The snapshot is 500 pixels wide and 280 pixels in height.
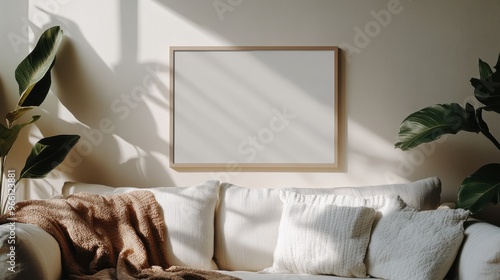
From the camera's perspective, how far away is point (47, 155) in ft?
11.0

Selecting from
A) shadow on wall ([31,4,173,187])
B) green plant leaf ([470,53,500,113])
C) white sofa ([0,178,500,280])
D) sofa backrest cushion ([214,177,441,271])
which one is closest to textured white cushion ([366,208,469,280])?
white sofa ([0,178,500,280])

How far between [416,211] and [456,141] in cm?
80

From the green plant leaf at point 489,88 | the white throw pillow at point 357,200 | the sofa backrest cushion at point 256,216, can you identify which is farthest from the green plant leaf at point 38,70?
the green plant leaf at point 489,88

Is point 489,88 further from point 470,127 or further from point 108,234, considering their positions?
point 108,234

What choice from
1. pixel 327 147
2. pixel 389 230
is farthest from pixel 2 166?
pixel 389 230

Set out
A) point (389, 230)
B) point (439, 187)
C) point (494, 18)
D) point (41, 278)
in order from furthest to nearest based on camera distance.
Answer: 1. point (494, 18)
2. point (439, 187)
3. point (389, 230)
4. point (41, 278)

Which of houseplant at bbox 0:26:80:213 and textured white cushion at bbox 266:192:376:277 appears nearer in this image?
textured white cushion at bbox 266:192:376:277

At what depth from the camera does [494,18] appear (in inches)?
139

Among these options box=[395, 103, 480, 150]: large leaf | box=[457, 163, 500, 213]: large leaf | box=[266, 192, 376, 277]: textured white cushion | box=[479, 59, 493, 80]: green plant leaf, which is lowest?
box=[266, 192, 376, 277]: textured white cushion

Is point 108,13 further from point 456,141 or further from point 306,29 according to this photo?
point 456,141

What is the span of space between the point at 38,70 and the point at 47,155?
1.67 ft

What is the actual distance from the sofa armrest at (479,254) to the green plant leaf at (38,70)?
248cm

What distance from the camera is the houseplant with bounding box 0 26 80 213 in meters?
3.34

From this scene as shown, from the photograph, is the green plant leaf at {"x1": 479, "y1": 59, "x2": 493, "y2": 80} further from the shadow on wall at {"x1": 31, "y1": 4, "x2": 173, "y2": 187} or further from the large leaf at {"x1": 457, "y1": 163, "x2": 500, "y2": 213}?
the shadow on wall at {"x1": 31, "y1": 4, "x2": 173, "y2": 187}
